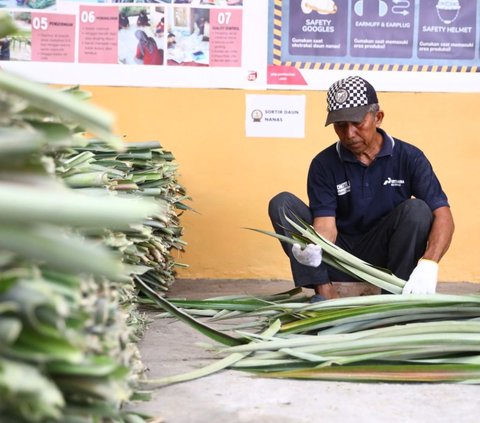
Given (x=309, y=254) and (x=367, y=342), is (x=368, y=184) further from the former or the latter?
(x=367, y=342)

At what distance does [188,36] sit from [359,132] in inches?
56.6

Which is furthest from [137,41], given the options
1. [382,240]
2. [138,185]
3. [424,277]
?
[424,277]

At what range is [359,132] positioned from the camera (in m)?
3.55

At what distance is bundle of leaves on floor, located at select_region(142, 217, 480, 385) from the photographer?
2307 mm

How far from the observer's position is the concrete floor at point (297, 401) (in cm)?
202

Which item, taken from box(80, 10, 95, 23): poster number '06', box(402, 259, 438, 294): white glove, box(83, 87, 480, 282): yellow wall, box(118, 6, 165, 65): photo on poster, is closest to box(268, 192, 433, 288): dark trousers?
box(402, 259, 438, 294): white glove

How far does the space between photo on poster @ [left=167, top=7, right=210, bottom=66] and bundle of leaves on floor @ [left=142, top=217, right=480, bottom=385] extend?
6.85ft

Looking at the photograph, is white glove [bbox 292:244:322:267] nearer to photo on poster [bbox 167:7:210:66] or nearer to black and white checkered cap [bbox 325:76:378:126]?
black and white checkered cap [bbox 325:76:378:126]

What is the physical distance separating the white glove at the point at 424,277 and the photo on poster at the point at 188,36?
6.38 ft

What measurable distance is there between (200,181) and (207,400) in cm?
264

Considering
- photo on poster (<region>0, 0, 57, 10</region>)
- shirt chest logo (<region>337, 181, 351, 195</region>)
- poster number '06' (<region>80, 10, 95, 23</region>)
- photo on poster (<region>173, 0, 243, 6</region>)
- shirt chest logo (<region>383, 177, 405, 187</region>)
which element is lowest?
shirt chest logo (<region>337, 181, 351, 195</region>)

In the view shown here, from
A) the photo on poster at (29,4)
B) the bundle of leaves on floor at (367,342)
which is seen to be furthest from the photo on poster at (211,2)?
the bundle of leaves on floor at (367,342)

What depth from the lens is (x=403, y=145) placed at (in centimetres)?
369

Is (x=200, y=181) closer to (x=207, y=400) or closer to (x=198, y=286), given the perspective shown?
(x=198, y=286)
